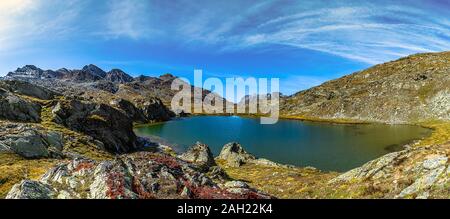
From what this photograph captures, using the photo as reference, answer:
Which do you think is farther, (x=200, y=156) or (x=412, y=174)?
(x=200, y=156)

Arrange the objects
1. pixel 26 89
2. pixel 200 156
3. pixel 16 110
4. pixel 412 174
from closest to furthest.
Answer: pixel 412 174 → pixel 200 156 → pixel 16 110 → pixel 26 89

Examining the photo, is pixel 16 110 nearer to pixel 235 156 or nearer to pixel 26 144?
pixel 26 144

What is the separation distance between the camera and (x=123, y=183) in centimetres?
2603

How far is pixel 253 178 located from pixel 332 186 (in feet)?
87.6

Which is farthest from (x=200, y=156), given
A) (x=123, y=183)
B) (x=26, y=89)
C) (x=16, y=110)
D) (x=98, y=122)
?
Answer: (x=26, y=89)

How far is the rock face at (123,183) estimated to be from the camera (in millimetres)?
25281

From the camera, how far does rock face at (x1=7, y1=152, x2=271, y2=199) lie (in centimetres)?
2528

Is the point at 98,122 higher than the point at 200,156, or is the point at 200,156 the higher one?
the point at 98,122

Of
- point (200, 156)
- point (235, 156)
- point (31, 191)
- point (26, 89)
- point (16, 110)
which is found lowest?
point (235, 156)

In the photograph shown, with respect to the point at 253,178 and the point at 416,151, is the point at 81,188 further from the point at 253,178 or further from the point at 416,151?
the point at 253,178

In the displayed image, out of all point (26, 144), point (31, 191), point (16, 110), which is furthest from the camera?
point (16, 110)

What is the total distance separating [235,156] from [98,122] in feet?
147

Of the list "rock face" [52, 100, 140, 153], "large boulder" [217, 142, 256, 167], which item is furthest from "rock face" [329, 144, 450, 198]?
"rock face" [52, 100, 140, 153]

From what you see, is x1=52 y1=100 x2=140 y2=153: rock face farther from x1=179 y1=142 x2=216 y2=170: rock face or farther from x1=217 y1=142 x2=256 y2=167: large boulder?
x1=217 y1=142 x2=256 y2=167: large boulder
